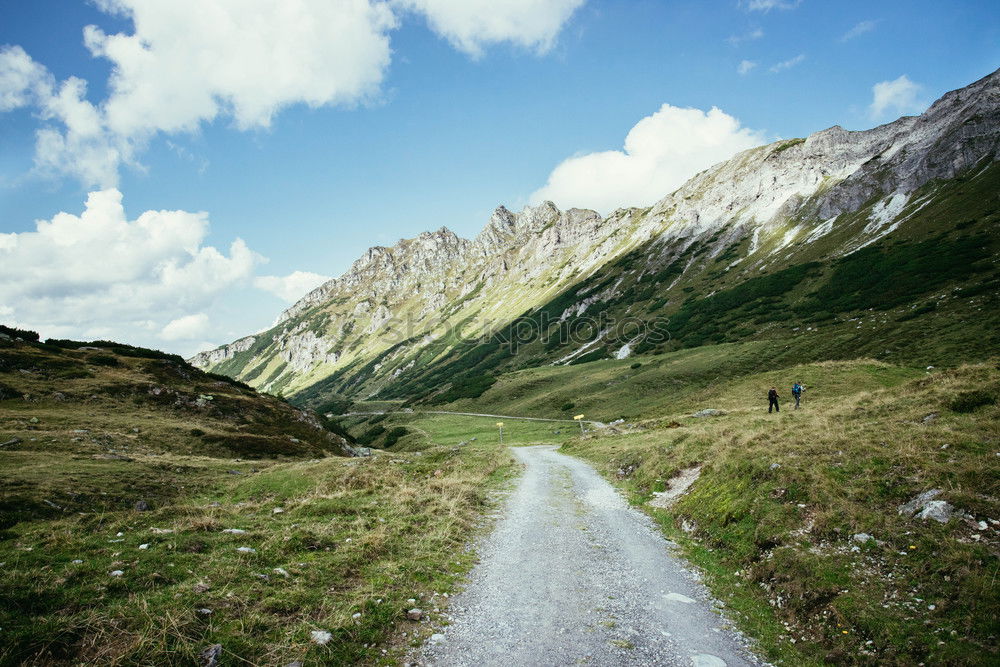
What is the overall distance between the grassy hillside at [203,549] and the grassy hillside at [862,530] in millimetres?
8140

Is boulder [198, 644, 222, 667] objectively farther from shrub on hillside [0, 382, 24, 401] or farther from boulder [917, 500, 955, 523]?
shrub on hillside [0, 382, 24, 401]

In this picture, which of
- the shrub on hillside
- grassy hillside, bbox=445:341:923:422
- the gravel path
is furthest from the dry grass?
grassy hillside, bbox=445:341:923:422

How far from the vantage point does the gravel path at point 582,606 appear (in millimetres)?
8539

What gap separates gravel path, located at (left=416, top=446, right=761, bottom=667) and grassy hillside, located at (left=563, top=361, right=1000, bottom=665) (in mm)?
1209

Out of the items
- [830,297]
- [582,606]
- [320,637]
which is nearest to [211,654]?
[320,637]

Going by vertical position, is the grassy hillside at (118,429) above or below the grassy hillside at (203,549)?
above

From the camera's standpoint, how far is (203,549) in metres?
11.8

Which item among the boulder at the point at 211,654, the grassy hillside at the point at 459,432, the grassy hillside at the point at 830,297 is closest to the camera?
the boulder at the point at 211,654

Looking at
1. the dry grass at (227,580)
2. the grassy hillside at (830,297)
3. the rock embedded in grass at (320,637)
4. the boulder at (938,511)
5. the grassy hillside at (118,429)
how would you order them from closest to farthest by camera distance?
the dry grass at (227,580) → the rock embedded in grass at (320,637) → the boulder at (938,511) → the grassy hillside at (118,429) → the grassy hillside at (830,297)

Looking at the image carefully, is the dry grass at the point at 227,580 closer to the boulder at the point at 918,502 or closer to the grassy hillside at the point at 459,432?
the boulder at the point at 918,502

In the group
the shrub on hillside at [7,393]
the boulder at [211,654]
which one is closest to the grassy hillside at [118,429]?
the shrub on hillside at [7,393]

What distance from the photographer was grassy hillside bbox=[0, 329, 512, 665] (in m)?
7.52

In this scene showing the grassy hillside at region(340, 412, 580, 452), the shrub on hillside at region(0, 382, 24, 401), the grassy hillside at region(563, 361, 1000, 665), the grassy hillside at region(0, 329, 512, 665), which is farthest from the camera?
the grassy hillside at region(340, 412, 580, 452)

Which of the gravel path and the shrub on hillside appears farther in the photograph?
the shrub on hillside
